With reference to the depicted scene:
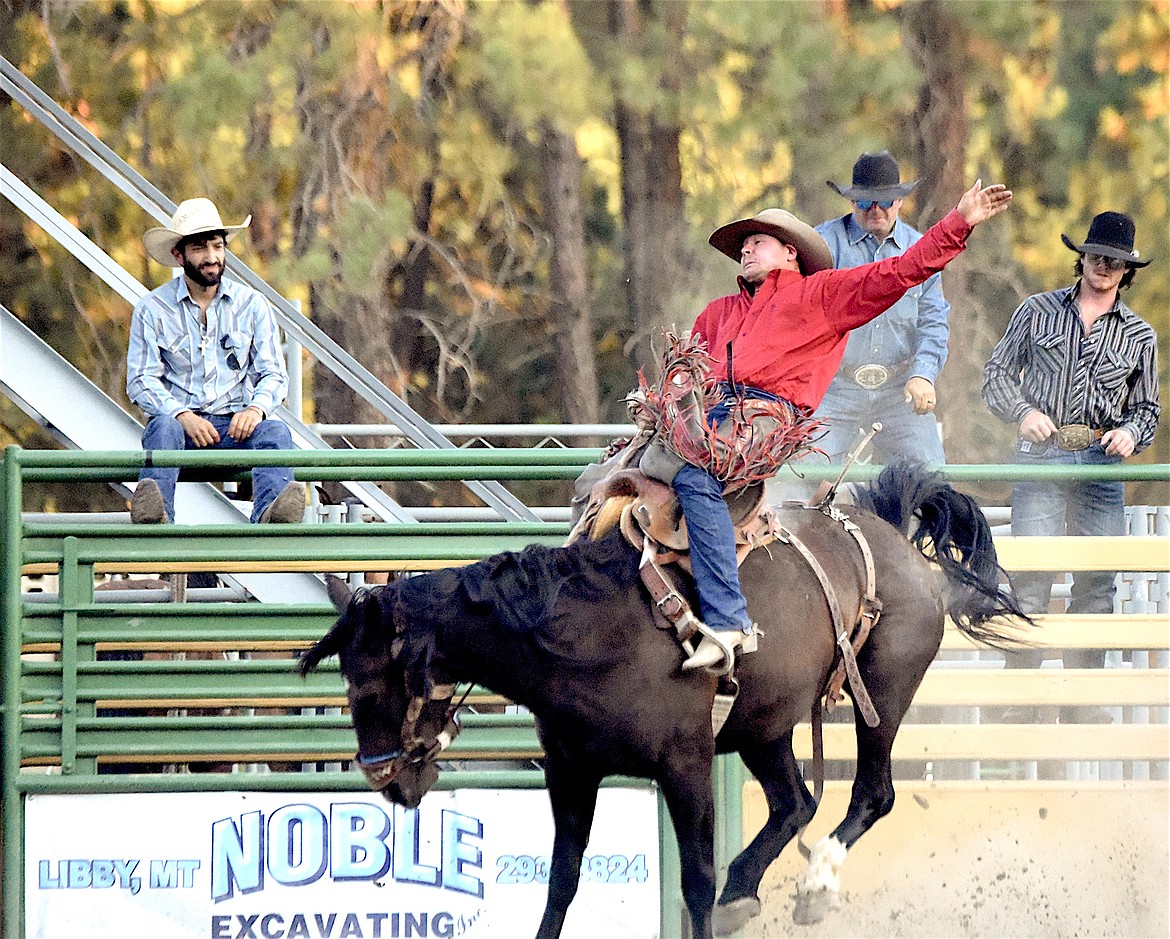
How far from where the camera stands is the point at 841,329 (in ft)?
17.6

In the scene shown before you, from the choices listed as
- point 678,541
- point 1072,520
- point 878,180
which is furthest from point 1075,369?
point 678,541

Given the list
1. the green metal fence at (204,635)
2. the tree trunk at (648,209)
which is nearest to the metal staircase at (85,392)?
the green metal fence at (204,635)

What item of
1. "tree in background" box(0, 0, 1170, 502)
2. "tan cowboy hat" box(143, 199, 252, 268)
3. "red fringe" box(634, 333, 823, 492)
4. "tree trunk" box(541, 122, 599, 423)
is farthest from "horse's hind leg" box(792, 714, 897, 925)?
"tree trunk" box(541, 122, 599, 423)

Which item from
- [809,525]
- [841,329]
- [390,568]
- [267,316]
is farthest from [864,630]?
[267,316]

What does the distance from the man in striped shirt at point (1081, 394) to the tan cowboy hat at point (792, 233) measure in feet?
5.34

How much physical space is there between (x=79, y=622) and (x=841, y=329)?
278cm

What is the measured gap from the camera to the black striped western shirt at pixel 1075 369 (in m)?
6.87

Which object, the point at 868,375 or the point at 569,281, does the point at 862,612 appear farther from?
the point at 569,281

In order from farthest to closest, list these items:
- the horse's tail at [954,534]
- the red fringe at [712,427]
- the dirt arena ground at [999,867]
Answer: the dirt arena ground at [999,867] < the horse's tail at [954,534] < the red fringe at [712,427]

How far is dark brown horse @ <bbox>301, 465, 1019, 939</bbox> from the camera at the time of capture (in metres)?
4.93

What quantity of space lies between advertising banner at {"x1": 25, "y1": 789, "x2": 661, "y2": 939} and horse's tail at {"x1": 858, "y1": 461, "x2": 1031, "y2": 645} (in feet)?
4.15

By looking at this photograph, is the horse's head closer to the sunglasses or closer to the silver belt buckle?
the silver belt buckle

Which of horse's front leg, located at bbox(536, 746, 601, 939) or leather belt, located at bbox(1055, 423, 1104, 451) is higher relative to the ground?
leather belt, located at bbox(1055, 423, 1104, 451)

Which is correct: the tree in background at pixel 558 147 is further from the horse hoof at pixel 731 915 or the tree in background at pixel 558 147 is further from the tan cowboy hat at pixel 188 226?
the horse hoof at pixel 731 915
